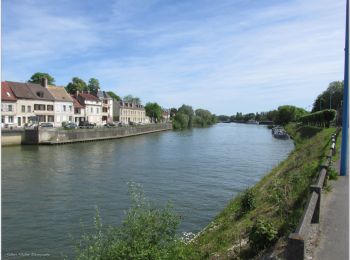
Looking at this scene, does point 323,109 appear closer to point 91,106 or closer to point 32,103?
point 91,106

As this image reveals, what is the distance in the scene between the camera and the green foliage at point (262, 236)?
8359 millimetres

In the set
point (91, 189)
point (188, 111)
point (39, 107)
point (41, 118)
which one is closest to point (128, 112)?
point (188, 111)

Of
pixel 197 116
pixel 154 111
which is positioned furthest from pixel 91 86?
pixel 197 116

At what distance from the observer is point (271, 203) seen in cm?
1335

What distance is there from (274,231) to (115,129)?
2586 inches

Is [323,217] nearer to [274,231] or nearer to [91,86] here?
[274,231]

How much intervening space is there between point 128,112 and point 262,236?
109 meters

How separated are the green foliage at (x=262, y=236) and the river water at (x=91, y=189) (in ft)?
16.8

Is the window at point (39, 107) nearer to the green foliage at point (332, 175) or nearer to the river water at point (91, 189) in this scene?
the river water at point (91, 189)

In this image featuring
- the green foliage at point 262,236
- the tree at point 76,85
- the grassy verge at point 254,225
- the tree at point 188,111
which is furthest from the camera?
the tree at point 188,111

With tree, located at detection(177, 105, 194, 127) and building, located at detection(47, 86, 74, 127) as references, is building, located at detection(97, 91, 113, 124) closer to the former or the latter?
building, located at detection(47, 86, 74, 127)

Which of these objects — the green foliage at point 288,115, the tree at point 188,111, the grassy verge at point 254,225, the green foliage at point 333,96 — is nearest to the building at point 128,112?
the tree at point 188,111

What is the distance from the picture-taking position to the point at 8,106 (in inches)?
2244

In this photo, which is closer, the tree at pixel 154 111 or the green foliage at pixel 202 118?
the green foliage at pixel 202 118
